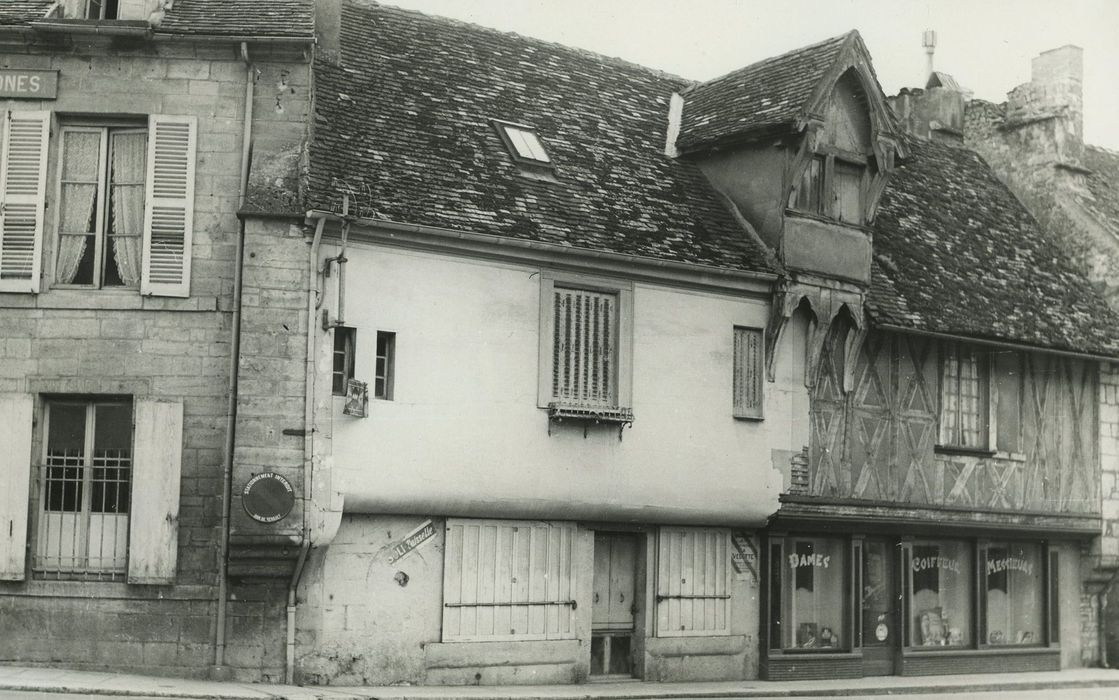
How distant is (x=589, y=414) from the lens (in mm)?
17672

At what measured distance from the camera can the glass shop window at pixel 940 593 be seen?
2134 centimetres

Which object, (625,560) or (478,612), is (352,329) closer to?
(478,612)

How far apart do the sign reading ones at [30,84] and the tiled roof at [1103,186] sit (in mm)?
16210

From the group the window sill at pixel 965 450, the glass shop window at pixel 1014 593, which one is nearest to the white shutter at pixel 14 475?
the window sill at pixel 965 450

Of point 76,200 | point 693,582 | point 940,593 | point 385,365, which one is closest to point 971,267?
point 940,593

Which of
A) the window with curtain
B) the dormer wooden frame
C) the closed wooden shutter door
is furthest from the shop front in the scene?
the window with curtain

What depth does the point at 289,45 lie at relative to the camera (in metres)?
16.3

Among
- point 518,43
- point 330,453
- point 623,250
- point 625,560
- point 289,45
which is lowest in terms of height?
point 625,560

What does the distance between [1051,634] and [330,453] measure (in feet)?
40.2

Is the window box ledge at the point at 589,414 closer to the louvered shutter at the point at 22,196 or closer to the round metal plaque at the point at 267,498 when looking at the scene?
the round metal plaque at the point at 267,498

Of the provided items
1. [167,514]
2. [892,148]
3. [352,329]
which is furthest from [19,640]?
[892,148]

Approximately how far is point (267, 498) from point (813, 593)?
26.8 feet

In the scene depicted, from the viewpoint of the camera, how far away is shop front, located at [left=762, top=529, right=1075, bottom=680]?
1981 centimetres

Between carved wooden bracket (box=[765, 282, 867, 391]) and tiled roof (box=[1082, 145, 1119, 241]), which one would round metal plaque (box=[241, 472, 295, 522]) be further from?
tiled roof (box=[1082, 145, 1119, 241])
